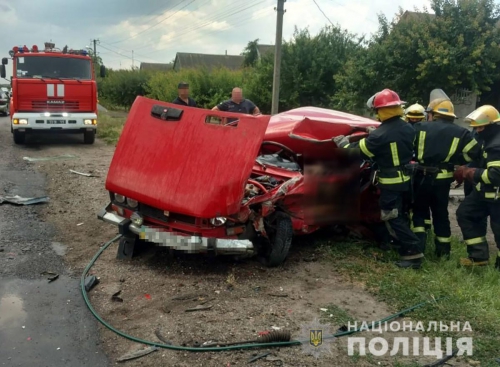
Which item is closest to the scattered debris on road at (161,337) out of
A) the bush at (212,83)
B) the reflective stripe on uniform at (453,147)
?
the reflective stripe on uniform at (453,147)

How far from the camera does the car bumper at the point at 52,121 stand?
12.4m

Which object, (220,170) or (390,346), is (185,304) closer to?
(220,170)

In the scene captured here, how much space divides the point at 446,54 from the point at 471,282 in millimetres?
10275

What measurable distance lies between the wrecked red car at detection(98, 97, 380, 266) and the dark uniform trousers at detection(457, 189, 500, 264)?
1.40 m

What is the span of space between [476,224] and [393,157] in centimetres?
131

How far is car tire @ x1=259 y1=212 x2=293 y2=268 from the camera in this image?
4.84 meters

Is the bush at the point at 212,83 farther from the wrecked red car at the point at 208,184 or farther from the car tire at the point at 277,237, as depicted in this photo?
the car tire at the point at 277,237

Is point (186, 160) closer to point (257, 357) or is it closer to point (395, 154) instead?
point (257, 357)

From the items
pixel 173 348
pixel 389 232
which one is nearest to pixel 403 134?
pixel 389 232

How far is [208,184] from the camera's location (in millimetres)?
4363

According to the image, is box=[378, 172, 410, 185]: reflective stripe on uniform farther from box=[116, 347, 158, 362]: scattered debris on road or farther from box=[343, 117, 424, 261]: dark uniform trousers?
box=[116, 347, 158, 362]: scattered debris on road

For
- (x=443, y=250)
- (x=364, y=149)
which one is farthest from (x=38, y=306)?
(x=443, y=250)

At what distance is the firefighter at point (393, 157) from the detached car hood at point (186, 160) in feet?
3.92

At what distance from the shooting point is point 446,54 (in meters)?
13.4
